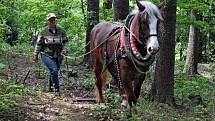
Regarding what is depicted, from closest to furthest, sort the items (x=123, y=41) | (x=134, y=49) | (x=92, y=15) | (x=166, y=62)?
1. (x=134, y=49)
2. (x=123, y=41)
3. (x=166, y=62)
4. (x=92, y=15)

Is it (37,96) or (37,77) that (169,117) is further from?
(37,77)

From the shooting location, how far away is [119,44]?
7602 millimetres

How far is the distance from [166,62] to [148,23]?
3.33 m

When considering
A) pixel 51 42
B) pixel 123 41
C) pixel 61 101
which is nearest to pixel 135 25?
pixel 123 41

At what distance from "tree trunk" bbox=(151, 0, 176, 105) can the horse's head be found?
2797 millimetres

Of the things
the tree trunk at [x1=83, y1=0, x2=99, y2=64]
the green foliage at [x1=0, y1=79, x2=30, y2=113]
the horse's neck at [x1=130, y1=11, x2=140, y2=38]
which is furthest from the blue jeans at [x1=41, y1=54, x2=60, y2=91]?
the tree trunk at [x1=83, y1=0, x2=99, y2=64]

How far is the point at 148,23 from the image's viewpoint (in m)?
6.73

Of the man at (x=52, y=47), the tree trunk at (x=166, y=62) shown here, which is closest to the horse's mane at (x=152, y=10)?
the tree trunk at (x=166, y=62)

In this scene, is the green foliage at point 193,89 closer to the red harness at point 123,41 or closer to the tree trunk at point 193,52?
the tree trunk at point 193,52

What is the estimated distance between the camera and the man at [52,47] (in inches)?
395

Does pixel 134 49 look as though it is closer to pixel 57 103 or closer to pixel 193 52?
pixel 57 103

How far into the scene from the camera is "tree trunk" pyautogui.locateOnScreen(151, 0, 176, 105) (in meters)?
9.69

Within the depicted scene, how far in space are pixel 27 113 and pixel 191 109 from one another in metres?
4.61

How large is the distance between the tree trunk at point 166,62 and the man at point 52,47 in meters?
2.30
